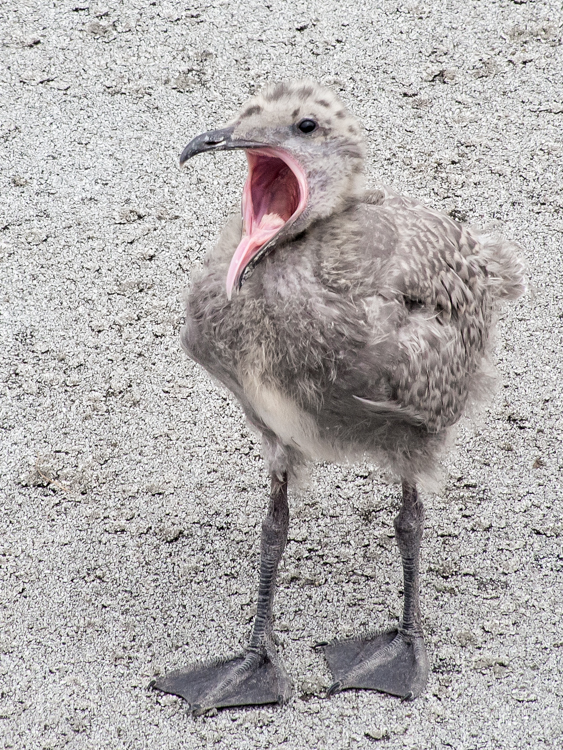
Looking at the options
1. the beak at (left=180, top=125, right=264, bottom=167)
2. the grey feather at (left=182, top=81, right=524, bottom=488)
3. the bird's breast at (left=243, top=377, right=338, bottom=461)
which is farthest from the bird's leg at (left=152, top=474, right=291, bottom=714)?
the beak at (left=180, top=125, right=264, bottom=167)

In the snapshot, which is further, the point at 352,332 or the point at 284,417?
the point at 284,417

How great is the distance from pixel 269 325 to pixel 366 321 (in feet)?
0.95

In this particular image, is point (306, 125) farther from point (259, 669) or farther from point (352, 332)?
point (259, 669)

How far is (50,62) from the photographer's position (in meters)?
5.88

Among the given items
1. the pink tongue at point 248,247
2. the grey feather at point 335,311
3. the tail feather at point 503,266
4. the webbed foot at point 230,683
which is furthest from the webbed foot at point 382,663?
the pink tongue at point 248,247

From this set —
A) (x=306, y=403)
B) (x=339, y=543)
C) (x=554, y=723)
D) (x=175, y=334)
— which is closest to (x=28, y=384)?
(x=175, y=334)

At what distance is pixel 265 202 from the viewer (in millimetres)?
2914

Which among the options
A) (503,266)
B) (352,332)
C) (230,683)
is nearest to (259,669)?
(230,683)

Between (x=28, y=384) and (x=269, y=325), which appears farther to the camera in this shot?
(x=28, y=384)

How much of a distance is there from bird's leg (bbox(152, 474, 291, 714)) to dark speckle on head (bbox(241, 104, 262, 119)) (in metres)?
1.32

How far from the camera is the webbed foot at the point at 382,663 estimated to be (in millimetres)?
3393

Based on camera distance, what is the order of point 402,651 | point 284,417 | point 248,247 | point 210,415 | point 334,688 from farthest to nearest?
point 210,415 → point 402,651 → point 334,688 → point 284,417 → point 248,247

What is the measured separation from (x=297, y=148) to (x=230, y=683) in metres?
1.94

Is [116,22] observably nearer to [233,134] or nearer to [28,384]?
[28,384]
